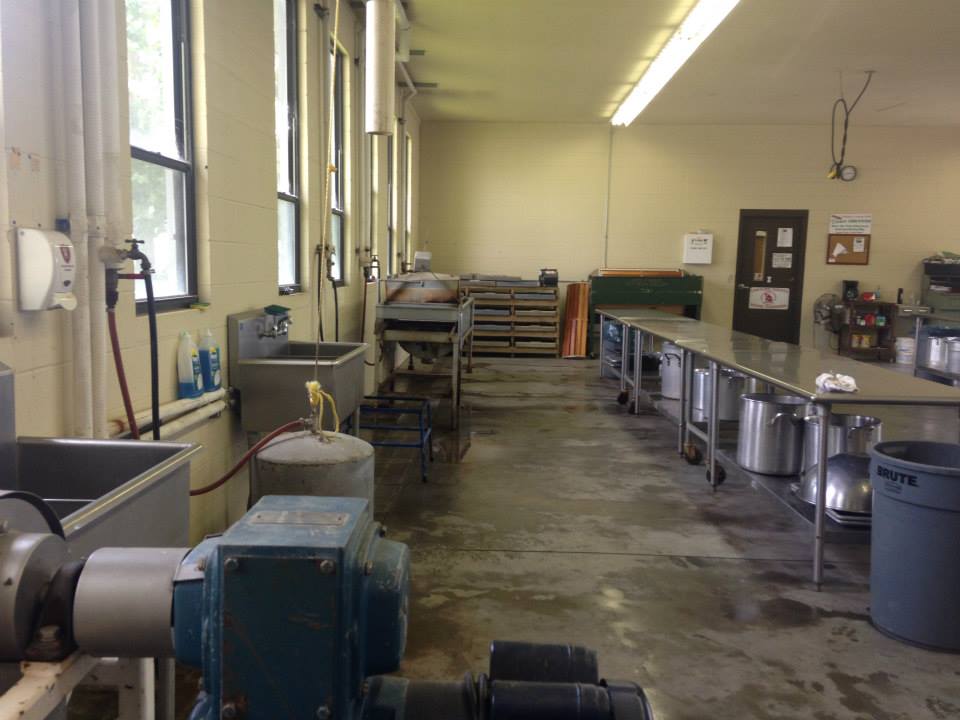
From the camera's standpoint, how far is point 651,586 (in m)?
3.12

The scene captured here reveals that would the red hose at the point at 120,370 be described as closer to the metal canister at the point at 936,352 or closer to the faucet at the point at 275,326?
the faucet at the point at 275,326

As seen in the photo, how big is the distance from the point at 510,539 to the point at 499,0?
4.22m

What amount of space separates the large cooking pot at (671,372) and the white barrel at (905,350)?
5.32 m

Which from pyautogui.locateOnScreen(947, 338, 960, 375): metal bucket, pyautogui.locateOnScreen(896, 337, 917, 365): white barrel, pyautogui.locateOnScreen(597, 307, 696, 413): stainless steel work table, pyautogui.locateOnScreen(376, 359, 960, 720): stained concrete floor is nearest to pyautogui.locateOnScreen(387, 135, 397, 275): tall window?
pyautogui.locateOnScreen(597, 307, 696, 413): stainless steel work table

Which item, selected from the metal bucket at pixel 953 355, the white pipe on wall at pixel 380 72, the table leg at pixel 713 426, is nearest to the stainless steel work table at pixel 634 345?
the table leg at pixel 713 426

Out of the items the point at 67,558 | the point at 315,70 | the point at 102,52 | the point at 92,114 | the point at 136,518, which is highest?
the point at 315,70

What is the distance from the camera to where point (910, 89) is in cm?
820

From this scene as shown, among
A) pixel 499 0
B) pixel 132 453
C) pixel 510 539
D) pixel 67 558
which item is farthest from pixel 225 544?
pixel 499 0

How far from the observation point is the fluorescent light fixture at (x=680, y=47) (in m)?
5.46

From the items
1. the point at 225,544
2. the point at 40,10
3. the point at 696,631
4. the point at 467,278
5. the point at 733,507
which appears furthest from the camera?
the point at 467,278

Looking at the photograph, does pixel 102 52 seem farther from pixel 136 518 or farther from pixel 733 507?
pixel 733 507

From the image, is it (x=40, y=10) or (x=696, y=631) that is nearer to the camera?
(x=40, y=10)

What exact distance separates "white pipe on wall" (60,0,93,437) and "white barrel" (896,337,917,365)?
992 cm

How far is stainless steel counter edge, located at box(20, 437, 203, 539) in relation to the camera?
130 centimetres
